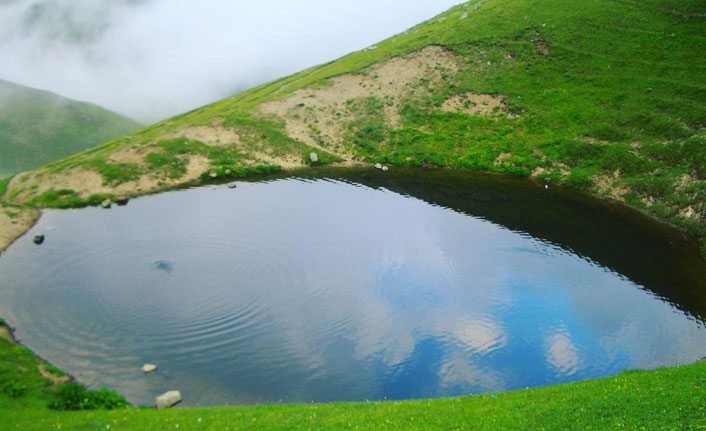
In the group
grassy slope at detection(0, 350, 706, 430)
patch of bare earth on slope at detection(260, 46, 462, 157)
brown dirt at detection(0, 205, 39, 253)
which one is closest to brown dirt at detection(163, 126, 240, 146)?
patch of bare earth on slope at detection(260, 46, 462, 157)

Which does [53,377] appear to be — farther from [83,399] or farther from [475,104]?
[475,104]

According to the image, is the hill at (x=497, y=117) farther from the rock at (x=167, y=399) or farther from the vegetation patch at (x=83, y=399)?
the rock at (x=167, y=399)

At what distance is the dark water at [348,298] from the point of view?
3047 centimetres

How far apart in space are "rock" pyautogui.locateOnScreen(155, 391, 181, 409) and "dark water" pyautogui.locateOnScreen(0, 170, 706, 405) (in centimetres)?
64

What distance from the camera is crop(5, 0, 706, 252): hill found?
211ft

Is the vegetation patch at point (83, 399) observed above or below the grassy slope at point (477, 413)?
above

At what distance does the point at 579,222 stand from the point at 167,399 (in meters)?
52.5

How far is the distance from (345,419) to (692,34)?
4188 inches

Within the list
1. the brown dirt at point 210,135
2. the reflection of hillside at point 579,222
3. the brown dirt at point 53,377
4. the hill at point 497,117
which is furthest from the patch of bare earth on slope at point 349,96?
the brown dirt at point 53,377

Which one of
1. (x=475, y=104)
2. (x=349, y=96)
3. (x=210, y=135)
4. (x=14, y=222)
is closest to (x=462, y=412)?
(x=14, y=222)

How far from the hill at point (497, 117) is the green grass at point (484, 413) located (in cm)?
3898

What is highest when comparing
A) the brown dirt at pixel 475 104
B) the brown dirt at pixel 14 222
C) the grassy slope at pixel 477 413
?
the brown dirt at pixel 14 222

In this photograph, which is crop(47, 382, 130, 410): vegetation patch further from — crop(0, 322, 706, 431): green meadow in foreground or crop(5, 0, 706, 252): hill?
crop(5, 0, 706, 252): hill

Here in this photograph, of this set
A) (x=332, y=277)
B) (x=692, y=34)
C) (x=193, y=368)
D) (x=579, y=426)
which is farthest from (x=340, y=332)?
(x=692, y=34)
